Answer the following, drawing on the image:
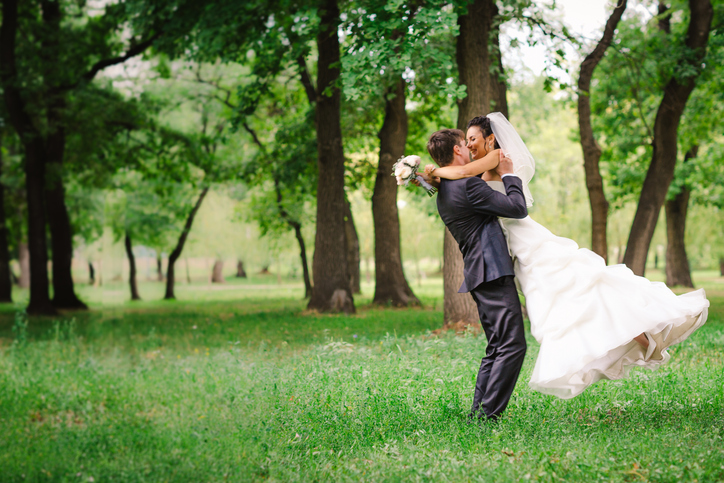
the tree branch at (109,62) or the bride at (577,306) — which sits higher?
the tree branch at (109,62)

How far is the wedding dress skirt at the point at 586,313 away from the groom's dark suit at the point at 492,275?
177 millimetres

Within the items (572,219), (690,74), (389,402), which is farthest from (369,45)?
(572,219)

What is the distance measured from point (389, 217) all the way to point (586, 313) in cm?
1318

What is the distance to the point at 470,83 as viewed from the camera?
388 inches

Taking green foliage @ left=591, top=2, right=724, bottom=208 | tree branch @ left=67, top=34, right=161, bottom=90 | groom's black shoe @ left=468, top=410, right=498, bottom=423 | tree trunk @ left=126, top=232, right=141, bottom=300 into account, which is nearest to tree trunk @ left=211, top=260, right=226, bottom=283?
tree trunk @ left=126, top=232, right=141, bottom=300

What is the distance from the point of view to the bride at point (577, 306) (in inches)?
168

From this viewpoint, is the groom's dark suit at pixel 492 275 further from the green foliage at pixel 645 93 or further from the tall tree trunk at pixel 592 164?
the tall tree trunk at pixel 592 164

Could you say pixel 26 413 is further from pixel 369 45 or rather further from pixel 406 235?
pixel 406 235

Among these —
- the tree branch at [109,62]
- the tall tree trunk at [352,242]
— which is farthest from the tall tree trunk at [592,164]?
the tree branch at [109,62]

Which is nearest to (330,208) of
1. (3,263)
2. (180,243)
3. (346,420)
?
(346,420)

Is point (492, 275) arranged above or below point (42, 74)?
below

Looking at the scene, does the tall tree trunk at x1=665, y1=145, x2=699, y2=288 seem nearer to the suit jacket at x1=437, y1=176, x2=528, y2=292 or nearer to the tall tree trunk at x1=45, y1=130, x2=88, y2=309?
the suit jacket at x1=437, y1=176, x2=528, y2=292

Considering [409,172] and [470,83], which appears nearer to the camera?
[409,172]

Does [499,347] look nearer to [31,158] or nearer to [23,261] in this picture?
[31,158]
